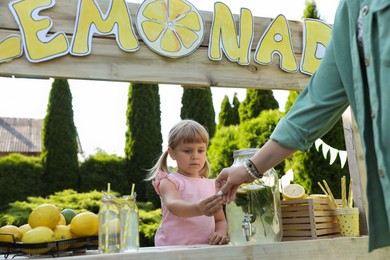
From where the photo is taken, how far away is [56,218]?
1608 millimetres

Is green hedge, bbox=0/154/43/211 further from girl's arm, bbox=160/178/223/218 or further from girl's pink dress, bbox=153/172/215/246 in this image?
girl's arm, bbox=160/178/223/218

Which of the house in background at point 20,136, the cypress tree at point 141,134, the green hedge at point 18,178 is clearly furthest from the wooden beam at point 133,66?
the house in background at point 20,136

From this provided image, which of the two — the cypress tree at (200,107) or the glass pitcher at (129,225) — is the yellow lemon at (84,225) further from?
the cypress tree at (200,107)

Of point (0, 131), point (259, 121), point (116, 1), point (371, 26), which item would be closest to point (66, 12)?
point (116, 1)

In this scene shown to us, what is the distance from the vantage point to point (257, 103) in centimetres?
859

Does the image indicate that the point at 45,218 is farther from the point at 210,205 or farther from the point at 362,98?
the point at 362,98

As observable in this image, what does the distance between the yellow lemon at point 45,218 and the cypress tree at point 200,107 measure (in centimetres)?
919

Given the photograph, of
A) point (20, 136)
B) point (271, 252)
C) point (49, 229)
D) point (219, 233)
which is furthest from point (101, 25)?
point (20, 136)

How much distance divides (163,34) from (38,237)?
0.82 metres

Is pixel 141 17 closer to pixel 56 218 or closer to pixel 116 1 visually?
pixel 116 1

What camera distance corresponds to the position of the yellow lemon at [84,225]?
1575 millimetres

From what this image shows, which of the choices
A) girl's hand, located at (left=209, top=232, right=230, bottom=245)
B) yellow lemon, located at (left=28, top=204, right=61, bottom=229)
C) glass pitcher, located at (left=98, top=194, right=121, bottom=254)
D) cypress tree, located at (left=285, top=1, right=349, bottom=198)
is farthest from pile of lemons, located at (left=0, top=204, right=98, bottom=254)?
cypress tree, located at (left=285, top=1, right=349, bottom=198)

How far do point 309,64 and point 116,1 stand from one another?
84cm

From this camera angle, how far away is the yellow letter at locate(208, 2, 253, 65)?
1.87 metres
